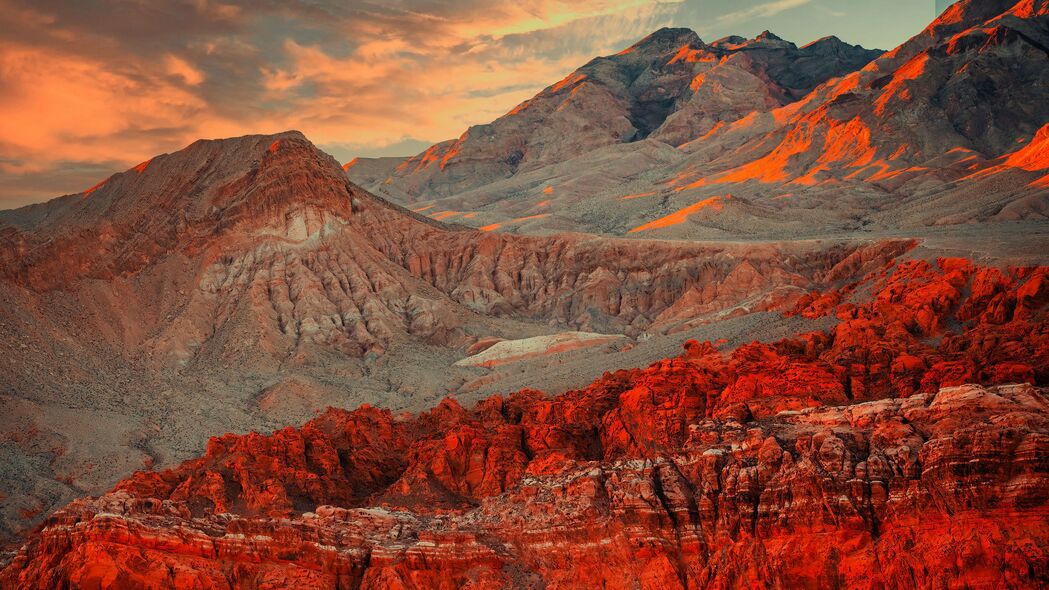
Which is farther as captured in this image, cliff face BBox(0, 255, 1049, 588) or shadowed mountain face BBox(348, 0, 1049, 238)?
shadowed mountain face BBox(348, 0, 1049, 238)

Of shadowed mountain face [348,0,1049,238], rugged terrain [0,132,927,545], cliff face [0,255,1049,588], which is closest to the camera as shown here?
cliff face [0,255,1049,588]

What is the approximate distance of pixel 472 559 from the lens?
2664 cm

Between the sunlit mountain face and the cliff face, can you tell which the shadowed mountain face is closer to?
the sunlit mountain face

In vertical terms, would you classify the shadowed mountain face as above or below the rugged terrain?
above

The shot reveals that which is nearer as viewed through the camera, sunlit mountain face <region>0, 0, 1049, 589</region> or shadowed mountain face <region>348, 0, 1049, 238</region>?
sunlit mountain face <region>0, 0, 1049, 589</region>

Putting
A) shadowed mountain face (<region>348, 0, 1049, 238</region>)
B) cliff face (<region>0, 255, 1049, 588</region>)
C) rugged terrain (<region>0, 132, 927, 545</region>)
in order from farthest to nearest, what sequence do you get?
shadowed mountain face (<region>348, 0, 1049, 238</region>) < rugged terrain (<region>0, 132, 927, 545</region>) < cliff face (<region>0, 255, 1049, 588</region>)

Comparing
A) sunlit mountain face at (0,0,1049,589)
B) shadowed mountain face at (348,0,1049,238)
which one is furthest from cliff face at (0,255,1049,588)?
shadowed mountain face at (348,0,1049,238)

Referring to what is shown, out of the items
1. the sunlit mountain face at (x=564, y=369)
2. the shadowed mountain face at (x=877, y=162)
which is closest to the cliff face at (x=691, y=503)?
the sunlit mountain face at (x=564, y=369)

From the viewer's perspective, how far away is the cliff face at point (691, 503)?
22.7m

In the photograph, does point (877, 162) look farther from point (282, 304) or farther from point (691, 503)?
point (691, 503)

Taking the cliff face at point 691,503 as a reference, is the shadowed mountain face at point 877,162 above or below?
above

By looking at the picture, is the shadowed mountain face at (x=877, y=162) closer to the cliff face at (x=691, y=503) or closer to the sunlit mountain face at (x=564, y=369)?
the sunlit mountain face at (x=564, y=369)

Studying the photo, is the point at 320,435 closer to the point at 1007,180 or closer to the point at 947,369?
the point at 947,369

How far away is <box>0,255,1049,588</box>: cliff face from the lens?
22719mm
